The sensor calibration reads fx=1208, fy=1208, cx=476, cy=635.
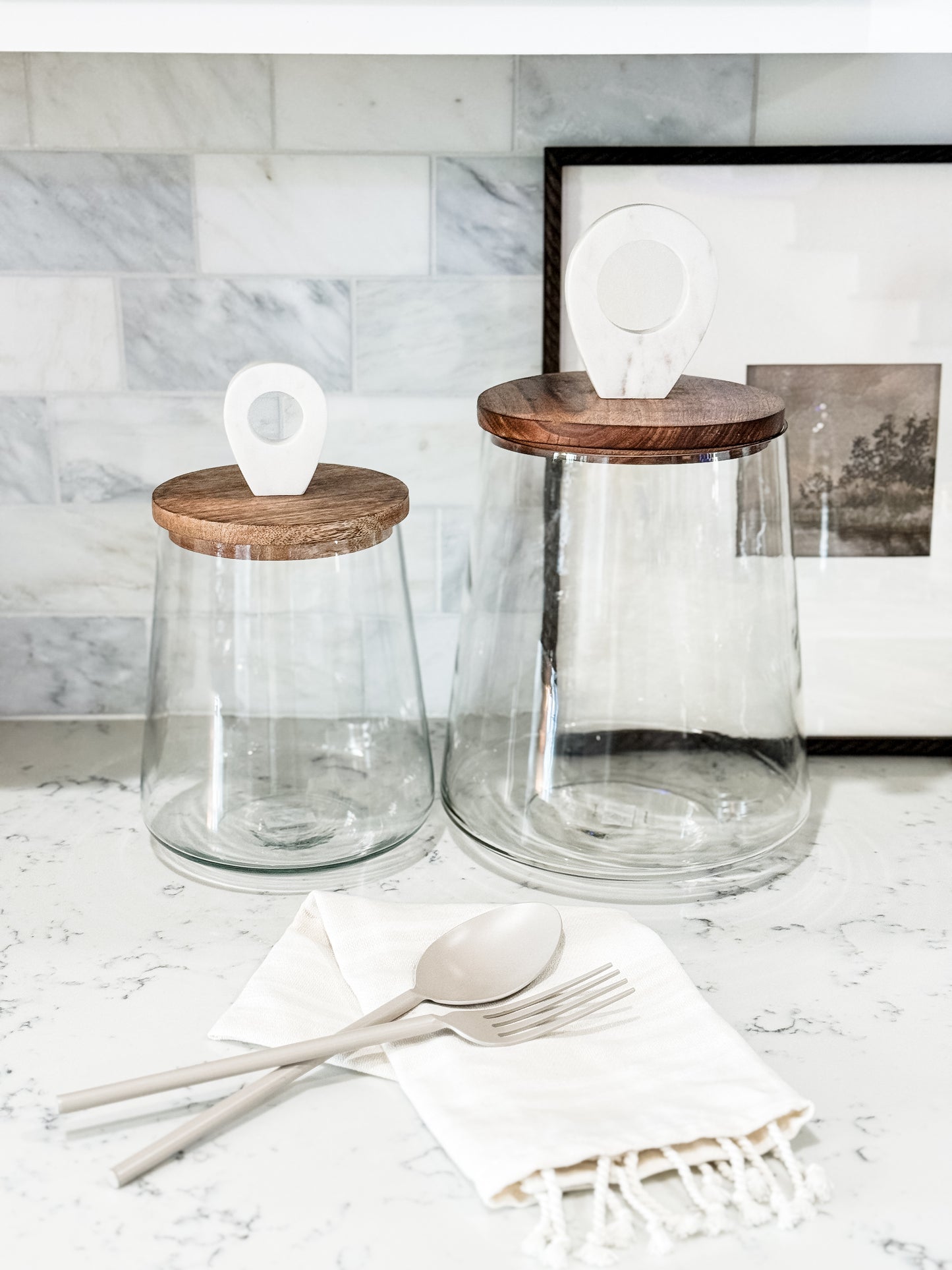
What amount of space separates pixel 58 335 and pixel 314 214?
23cm

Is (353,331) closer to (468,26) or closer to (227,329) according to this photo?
(227,329)

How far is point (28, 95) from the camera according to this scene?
0.92 meters

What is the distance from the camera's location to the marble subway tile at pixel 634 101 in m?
0.91

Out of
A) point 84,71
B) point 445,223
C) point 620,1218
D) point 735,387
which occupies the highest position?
point 84,71

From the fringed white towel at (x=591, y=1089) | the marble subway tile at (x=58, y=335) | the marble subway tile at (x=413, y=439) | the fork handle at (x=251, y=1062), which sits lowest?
the fringed white towel at (x=591, y=1089)

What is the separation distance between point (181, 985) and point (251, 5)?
1.88 ft

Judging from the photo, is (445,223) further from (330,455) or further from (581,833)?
(581,833)

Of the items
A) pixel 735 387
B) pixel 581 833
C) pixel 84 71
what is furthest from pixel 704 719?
pixel 84 71

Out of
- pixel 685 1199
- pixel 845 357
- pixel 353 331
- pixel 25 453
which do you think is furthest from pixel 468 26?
pixel 685 1199

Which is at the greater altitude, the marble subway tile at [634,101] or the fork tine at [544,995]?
the marble subway tile at [634,101]

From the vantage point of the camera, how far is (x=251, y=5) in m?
0.70

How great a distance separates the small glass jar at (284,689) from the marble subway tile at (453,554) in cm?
13

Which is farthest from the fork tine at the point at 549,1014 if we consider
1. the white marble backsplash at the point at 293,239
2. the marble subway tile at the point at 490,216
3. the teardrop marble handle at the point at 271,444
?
the marble subway tile at the point at 490,216

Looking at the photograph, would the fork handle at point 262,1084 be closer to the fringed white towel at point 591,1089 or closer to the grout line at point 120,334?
the fringed white towel at point 591,1089
